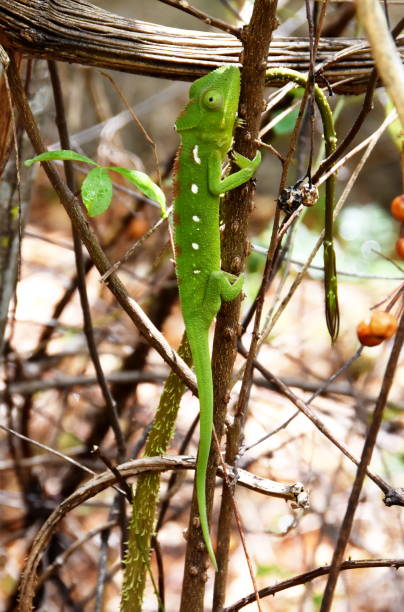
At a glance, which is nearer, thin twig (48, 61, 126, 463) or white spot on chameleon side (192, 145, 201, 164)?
white spot on chameleon side (192, 145, 201, 164)

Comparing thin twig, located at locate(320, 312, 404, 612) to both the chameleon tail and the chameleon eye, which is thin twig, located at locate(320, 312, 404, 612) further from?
the chameleon eye

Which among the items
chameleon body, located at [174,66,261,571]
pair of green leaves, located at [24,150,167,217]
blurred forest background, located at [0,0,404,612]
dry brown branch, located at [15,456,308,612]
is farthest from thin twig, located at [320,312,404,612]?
blurred forest background, located at [0,0,404,612]

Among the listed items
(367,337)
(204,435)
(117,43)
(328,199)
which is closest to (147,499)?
(204,435)

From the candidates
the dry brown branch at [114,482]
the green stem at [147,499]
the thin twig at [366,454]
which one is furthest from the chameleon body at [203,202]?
the thin twig at [366,454]

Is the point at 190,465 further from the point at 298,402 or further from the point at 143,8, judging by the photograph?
the point at 143,8

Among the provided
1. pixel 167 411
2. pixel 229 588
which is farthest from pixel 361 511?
pixel 167 411

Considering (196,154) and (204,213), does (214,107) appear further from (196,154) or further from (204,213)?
(204,213)

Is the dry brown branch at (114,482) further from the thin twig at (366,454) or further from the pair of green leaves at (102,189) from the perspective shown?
the pair of green leaves at (102,189)

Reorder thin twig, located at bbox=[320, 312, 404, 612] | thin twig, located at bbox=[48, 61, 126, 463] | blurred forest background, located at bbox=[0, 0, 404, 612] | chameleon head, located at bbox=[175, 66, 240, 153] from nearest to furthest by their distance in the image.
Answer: thin twig, located at bbox=[320, 312, 404, 612]
chameleon head, located at bbox=[175, 66, 240, 153]
thin twig, located at bbox=[48, 61, 126, 463]
blurred forest background, located at bbox=[0, 0, 404, 612]
